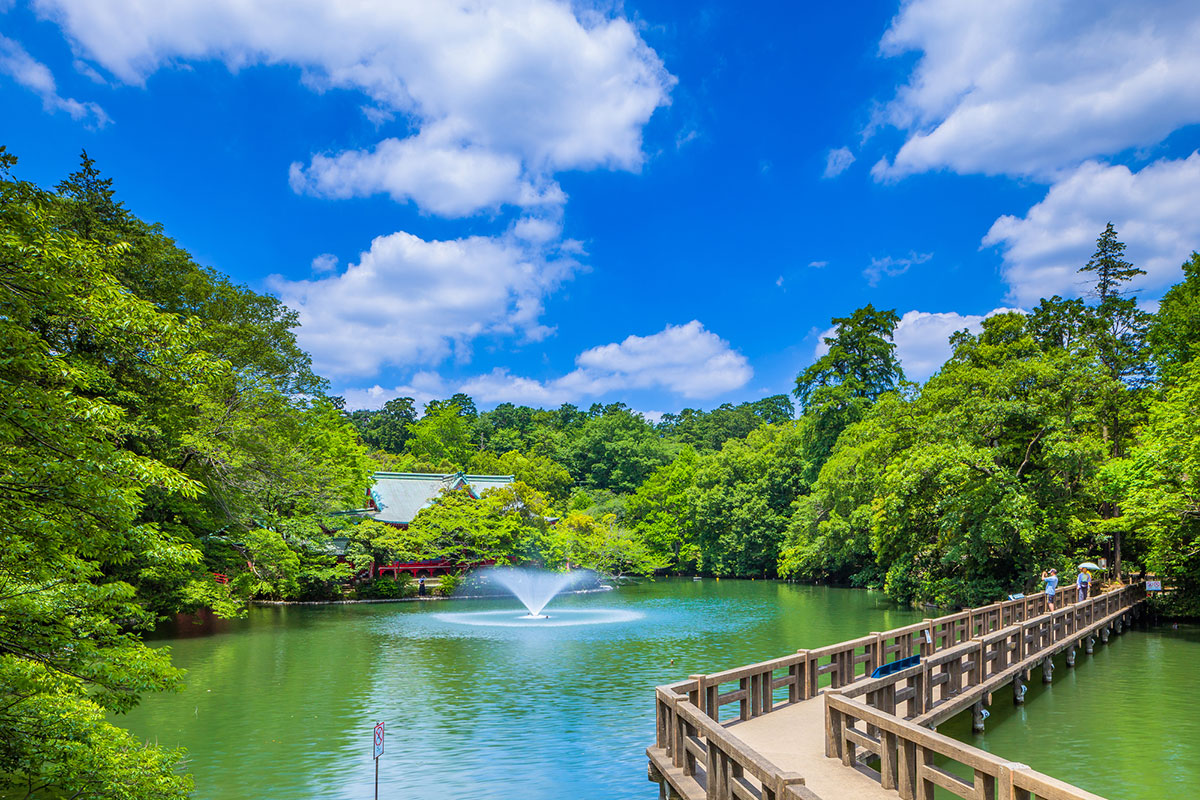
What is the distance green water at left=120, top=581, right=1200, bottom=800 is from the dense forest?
1.96 m

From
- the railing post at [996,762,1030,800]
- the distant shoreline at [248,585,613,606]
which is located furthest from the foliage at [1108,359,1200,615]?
the distant shoreline at [248,585,613,606]

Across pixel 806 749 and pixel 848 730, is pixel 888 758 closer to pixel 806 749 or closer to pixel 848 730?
pixel 848 730

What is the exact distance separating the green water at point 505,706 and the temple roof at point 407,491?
15091 millimetres

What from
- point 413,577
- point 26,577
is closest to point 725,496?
point 413,577

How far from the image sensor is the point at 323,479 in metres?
29.6

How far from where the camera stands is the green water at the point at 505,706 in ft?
35.0

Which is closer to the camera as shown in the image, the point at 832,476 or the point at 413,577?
the point at 832,476

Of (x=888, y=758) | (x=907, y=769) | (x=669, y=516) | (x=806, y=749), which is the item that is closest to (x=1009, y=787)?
(x=907, y=769)

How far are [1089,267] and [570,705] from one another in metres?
41.6

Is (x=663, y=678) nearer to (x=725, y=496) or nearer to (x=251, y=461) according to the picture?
(x=251, y=461)

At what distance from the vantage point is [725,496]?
5278 centimetres

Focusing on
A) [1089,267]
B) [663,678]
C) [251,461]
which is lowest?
[663,678]

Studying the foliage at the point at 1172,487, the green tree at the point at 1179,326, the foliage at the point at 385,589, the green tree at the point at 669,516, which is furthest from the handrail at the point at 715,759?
the green tree at the point at 669,516

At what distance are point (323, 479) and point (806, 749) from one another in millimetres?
25353
